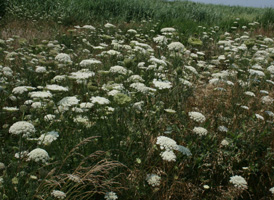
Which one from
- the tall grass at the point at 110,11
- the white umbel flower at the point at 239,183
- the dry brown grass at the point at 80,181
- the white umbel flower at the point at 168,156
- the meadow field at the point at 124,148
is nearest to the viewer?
the dry brown grass at the point at 80,181

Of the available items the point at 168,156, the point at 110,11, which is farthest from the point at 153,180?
the point at 110,11

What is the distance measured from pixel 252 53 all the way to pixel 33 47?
13.9 feet

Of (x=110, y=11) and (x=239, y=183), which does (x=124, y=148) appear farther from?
(x=110, y=11)

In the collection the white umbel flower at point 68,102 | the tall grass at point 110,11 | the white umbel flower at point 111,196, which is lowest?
the tall grass at point 110,11

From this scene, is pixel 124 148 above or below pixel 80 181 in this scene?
below

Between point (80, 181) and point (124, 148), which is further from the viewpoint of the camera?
point (124, 148)

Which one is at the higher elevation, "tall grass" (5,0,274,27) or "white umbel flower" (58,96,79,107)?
"white umbel flower" (58,96,79,107)

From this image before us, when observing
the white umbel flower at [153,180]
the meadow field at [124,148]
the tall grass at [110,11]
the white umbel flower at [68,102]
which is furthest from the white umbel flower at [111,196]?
the tall grass at [110,11]

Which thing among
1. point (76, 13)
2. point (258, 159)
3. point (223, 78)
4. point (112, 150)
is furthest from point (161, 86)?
point (76, 13)

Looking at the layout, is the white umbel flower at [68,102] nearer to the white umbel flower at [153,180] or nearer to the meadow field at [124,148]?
the meadow field at [124,148]

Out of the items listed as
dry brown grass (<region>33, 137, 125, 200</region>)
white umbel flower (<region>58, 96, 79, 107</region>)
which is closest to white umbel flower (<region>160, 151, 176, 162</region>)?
dry brown grass (<region>33, 137, 125, 200</region>)

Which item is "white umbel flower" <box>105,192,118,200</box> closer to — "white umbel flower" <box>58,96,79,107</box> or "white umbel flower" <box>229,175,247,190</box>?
"white umbel flower" <box>58,96,79,107</box>

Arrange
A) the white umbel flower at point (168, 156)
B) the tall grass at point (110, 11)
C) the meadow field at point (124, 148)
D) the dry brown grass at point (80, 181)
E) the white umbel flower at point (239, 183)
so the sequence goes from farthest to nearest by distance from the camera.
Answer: the tall grass at point (110, 11)
the white umbel flower at point (239, 183)
the white umbel flower at point (168, 156)
the meadow field at point (124, 148)
the dry brown grass at point (80, 181)

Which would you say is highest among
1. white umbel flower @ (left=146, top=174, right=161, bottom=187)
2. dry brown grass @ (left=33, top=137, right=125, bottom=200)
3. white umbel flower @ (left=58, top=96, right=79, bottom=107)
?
white umbel flower @ (left=58, top=96, right=79, bottom=107)
